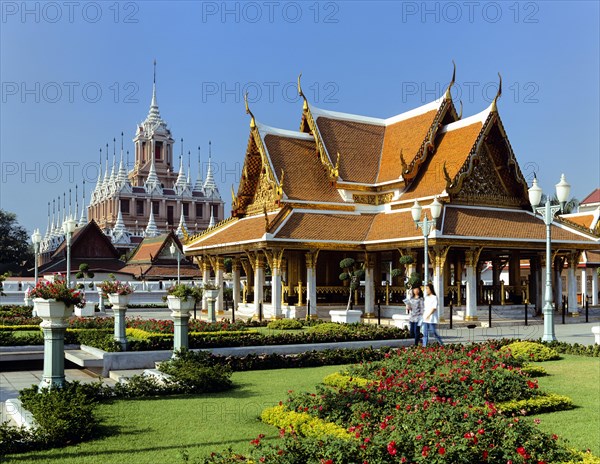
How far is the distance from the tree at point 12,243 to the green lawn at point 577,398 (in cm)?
6625

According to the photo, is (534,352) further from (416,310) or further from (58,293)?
(58,293)

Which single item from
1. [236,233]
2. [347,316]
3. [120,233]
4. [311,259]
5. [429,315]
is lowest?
→ [347,316]

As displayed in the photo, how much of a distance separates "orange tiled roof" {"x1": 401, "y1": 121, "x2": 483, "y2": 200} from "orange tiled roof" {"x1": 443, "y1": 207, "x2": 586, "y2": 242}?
4.33 ft

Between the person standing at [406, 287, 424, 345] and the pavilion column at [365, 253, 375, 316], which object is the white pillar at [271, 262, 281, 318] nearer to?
the pavilion column at [365, 253, 375, 316]

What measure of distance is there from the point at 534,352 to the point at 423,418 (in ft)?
27.1

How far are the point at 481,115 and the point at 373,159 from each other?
17.4ft

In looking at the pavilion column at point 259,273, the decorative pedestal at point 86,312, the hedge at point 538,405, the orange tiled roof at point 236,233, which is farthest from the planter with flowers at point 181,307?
the decorative pedestal at point 86,312

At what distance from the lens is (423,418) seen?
668 centimetres

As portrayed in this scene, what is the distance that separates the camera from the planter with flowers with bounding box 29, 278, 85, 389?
29.6ft

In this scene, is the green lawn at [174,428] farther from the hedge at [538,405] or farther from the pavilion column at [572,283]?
the pavilion column at [572,283]

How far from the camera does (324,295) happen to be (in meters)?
28.0

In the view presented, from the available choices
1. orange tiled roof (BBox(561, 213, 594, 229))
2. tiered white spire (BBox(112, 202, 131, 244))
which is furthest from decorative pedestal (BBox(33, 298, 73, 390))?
tiered white spire (BBox(112, 202, 131, 244))

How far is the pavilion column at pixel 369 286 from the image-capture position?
26.5 meters

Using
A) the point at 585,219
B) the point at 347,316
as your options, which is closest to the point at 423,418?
the point at 347,316
